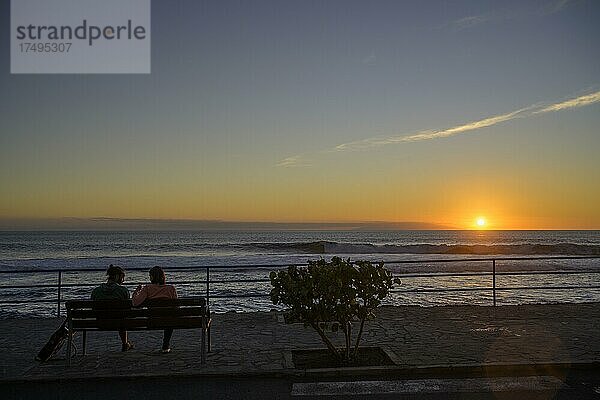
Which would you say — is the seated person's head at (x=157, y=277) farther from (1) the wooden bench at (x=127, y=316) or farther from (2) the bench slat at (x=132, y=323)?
(2) the bench slat at (x=132, y=323)

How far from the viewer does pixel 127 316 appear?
709 centimetres

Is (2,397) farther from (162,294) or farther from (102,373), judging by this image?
(162,294)

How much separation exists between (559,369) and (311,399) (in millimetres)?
2959

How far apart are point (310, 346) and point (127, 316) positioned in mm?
2439

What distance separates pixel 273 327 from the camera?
9.60m

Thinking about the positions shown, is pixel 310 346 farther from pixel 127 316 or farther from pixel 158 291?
pixel 127 316

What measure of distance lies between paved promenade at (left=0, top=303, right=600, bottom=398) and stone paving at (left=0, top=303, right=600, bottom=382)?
1 cm

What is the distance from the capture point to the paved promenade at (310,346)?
21.4 ft

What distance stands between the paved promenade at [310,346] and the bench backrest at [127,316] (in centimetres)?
44

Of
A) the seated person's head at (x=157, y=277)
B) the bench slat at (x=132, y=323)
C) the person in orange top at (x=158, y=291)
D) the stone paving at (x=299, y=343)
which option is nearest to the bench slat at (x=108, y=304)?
the bench slat at (x=132, y=323)

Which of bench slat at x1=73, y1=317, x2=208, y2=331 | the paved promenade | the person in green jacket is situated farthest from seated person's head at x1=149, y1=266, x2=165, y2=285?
the paved promenade

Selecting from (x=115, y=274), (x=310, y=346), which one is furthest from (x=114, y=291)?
(x=310, y=346)

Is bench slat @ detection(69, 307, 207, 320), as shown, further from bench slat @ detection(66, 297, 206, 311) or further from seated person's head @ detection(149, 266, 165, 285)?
seated person's head @ detection(149, 266, 165, 285)

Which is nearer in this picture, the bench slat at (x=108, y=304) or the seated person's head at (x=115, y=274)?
the bench slat at (x=108, y=304)
